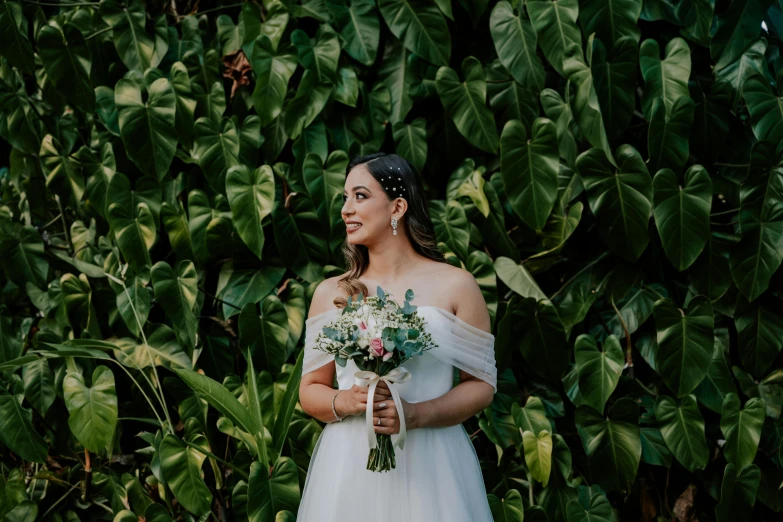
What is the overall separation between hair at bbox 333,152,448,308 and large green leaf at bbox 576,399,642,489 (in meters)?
0.96

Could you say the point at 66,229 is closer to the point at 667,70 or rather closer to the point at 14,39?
the point at 14,39

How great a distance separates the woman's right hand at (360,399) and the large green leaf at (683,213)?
126 centimetres

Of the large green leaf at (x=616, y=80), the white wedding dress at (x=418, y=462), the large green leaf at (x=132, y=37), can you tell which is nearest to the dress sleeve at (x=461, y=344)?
the white wedding dress at (x=418, y=462)

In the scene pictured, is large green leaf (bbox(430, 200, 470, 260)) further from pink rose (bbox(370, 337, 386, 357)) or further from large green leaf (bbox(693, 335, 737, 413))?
pink rose (bbox(370, 337, 386, 357))

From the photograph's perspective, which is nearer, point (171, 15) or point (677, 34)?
point (677, 34)

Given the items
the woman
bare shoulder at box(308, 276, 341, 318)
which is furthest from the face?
bare shoulder at box(308, 276, 341, 318)

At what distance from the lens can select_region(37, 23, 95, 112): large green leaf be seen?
295 cm

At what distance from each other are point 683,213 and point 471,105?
2.35ft

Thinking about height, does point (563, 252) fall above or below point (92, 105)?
below

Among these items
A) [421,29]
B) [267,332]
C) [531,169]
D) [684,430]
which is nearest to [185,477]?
[267,332]

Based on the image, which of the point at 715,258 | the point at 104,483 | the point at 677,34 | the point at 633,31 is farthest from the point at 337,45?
the point at 104,483

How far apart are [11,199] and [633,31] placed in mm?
2258

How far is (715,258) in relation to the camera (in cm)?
267

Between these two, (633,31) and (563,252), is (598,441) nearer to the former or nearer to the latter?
(563,252)
